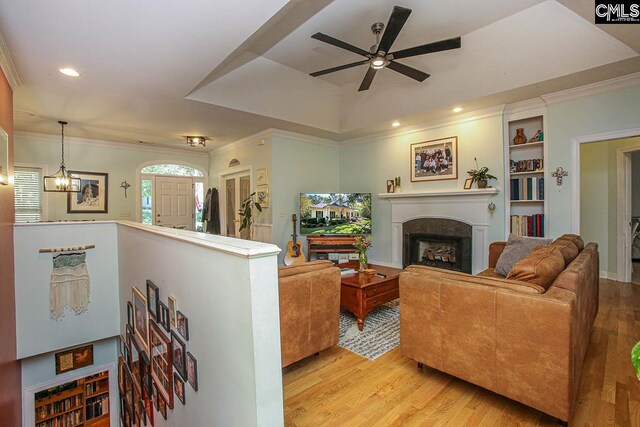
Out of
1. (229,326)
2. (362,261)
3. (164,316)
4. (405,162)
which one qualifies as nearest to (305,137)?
(405,162)

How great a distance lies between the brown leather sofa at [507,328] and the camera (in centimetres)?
158

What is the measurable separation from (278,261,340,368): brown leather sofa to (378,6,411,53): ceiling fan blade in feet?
6.72

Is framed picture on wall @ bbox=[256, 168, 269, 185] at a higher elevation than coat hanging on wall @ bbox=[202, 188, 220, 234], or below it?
higher

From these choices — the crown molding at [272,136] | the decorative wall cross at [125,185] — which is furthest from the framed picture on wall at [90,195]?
the crown molding at [272,136]

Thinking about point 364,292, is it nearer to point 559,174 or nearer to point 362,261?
point 362,261

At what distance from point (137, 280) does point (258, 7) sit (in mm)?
2590

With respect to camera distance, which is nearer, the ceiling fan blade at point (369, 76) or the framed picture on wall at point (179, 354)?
the framed picture on wall at point (179, 354)

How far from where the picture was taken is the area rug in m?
2.63

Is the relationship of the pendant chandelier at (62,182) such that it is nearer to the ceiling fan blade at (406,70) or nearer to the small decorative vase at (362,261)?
the small decorative vase at (362,261)

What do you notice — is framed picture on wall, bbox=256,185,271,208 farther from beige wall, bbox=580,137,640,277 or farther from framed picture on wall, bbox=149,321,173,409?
beige wall, bbox=580,137,640,277

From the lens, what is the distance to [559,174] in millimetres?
3688

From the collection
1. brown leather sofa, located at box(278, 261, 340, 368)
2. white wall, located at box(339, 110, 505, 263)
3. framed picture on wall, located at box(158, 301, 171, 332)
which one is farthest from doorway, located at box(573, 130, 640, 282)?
framed picture on wall, located at box(158, 301, 171, 332)

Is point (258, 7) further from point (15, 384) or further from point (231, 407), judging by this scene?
point (15, 384)

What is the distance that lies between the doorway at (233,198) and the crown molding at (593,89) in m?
4.87
